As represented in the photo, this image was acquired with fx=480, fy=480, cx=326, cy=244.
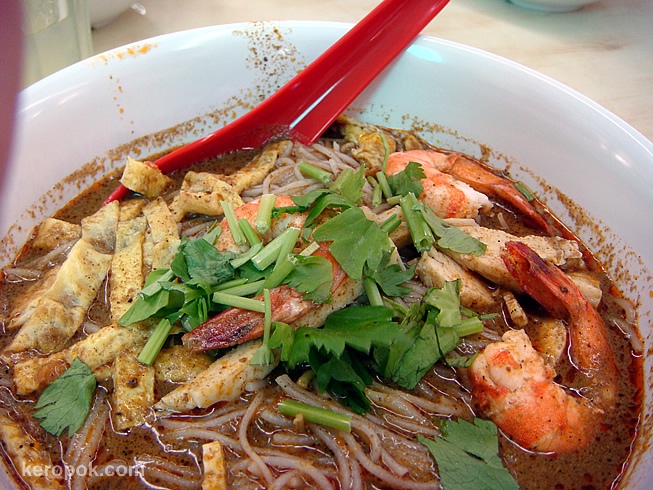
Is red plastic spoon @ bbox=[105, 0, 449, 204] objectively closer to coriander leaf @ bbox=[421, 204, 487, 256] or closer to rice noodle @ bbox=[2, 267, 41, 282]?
rice noodle @ bbox=[2, 267, 41, 282]

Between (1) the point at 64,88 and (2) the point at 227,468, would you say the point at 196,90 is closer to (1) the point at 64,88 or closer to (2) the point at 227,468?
(1) the point at 64,88

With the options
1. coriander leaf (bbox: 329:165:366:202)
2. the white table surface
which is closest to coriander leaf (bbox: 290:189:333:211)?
coriander leaf (bbox: 329:165:366:202)

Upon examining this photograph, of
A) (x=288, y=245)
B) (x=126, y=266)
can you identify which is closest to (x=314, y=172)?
(x=288, y=245)

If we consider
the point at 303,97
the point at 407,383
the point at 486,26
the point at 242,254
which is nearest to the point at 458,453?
the point at 407,383

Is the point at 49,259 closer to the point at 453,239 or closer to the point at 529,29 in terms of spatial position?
the point at 453,239

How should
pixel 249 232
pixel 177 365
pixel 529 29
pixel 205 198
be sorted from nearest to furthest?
1. pixel 177 365
2. pixel 249 232
3. pixel 205 198
4. pixel 529 29

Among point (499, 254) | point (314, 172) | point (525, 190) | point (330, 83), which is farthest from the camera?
point (330, 83)

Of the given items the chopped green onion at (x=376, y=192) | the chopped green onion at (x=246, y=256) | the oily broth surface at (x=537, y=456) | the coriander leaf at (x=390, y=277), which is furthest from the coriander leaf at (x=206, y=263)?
the chopped green onion at (x=376, y=192)
